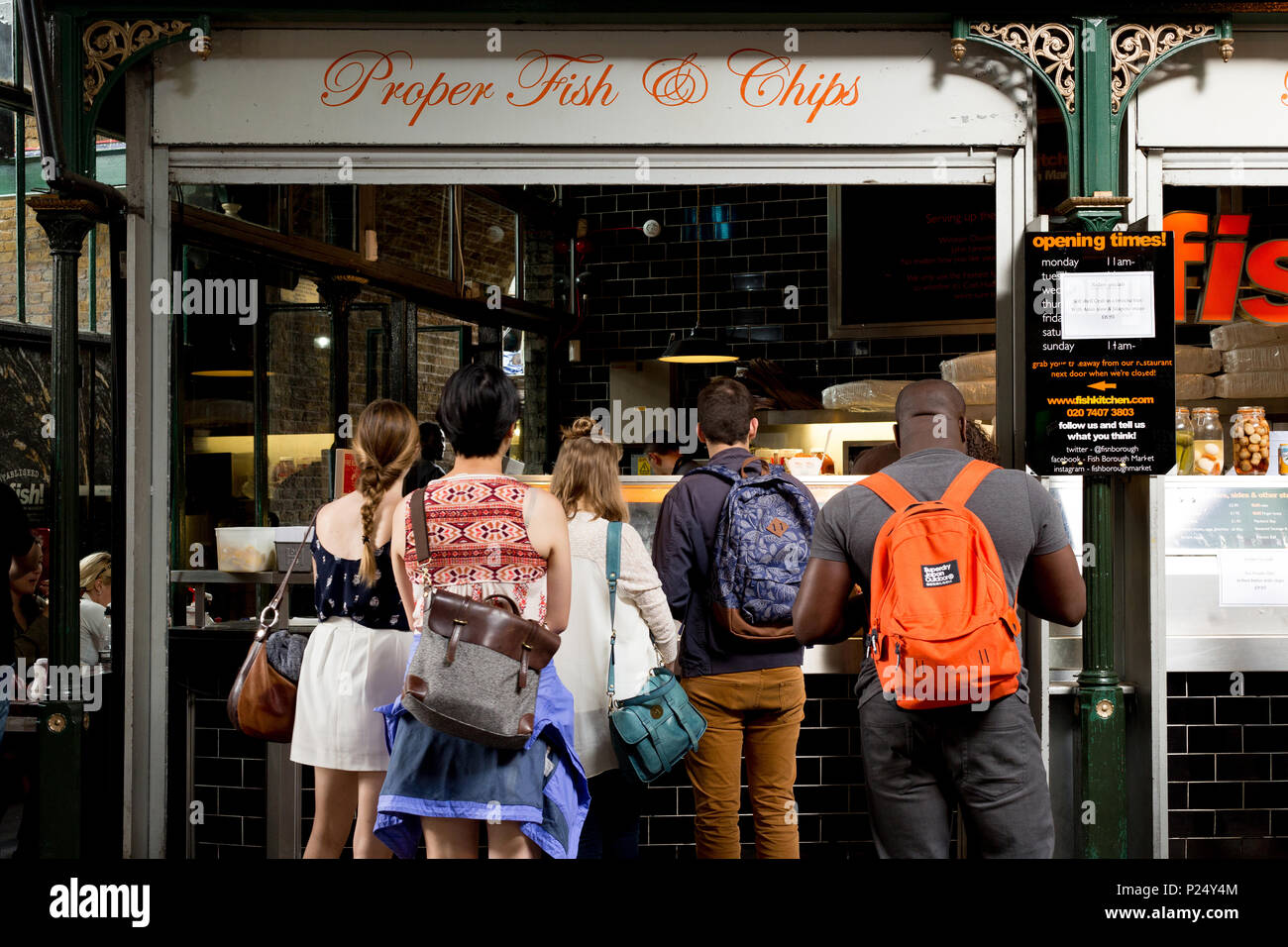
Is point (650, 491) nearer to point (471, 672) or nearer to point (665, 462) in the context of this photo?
point (471, 672)

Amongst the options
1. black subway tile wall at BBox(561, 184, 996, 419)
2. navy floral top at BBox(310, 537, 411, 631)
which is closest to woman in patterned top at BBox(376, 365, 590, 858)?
navy floral top at BBox(310, 537, 411, 631)

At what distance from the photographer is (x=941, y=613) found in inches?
115

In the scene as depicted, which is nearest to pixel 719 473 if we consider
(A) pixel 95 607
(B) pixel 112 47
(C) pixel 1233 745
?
(C) pixel 1233 745

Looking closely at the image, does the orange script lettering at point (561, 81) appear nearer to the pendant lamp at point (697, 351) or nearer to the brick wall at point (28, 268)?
the pendant lamp at point (697, 351)

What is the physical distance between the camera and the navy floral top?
3.65 meters

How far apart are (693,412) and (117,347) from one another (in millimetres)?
5758

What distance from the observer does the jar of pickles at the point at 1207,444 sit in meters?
4.62

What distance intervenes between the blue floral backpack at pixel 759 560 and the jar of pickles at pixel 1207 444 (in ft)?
5.57

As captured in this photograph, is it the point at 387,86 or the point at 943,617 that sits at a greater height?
the point at 387,86

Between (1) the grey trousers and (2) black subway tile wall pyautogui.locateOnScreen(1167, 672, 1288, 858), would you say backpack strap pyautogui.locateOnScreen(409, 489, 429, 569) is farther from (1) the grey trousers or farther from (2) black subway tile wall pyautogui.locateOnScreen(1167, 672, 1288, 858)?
(2) black subway tile wall pyautogui.locateOnScreen(1167, 672, 1288, 858)

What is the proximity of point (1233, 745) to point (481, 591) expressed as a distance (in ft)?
9.69

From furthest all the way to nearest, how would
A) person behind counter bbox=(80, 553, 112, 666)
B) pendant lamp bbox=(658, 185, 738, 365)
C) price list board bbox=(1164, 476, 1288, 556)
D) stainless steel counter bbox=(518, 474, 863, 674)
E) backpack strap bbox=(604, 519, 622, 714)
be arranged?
pendant lamp bbox=(658, 185, 738, 365), person behind counter bbox=(80, 553, 112, 666), stainless steel counter bbox=(518, 474, 863, 674), price list board bbox=(1164, 476, 1288, 556), backpack strap bbox=(604, 519, 622, 714)

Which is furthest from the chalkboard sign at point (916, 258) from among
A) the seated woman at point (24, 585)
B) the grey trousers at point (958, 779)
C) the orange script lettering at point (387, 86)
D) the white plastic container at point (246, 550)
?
the seated woman at point (24, 585)

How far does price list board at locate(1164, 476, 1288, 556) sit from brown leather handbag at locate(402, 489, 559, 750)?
8.82ft
